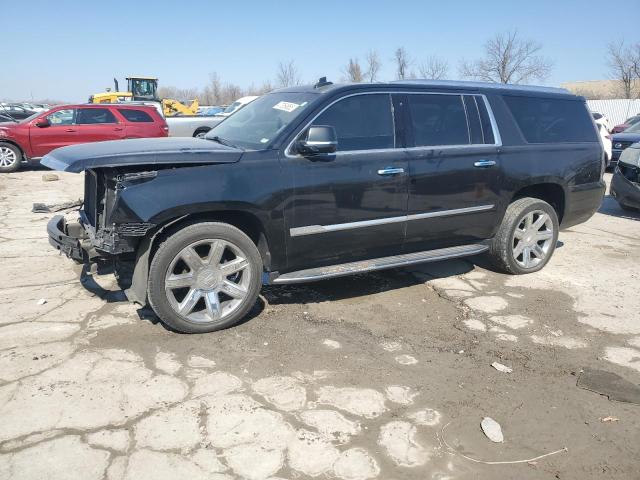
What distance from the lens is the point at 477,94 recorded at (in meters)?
5.05

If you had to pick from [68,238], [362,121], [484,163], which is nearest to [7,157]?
[68,238]

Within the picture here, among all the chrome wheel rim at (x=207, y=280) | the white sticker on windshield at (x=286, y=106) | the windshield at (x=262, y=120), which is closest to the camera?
the chrome wheel rim at (x=207, y=280)

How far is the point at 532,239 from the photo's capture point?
18.3 ft

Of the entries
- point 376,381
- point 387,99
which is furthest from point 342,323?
point 387,99

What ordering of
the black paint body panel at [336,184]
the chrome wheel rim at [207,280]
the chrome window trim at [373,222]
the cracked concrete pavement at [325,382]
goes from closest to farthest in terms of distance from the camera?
the cracked concrete pavement at [325,382], the black paint body panel at [336,184], the chrome wheel rim at [207,280], the chrome window trim at [373,222]

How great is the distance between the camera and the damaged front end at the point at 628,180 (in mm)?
8430

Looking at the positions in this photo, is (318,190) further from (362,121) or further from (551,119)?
(551,119)

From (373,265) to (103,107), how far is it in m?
11.5

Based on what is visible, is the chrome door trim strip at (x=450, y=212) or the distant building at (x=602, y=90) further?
the distant building at (x=602, y=90)

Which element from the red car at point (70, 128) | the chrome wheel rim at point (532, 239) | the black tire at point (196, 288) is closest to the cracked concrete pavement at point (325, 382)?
the black tire at point (196, 288)

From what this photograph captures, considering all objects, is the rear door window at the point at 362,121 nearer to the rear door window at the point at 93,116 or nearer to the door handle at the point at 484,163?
the door handle at the point at 484,163

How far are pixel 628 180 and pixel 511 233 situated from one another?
181 inches

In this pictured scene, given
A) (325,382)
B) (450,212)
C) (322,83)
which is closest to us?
(325,382)

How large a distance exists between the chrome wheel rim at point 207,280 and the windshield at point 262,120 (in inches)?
34.7
